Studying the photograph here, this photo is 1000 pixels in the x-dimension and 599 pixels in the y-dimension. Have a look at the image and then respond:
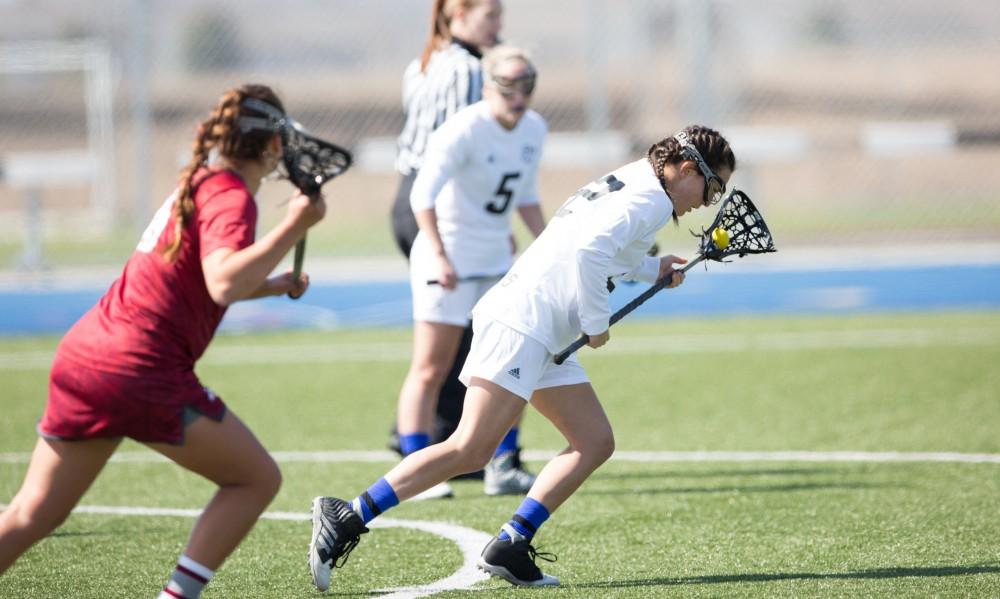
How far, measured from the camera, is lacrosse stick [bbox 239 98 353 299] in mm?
3850

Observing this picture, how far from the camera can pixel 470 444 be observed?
4.28 m

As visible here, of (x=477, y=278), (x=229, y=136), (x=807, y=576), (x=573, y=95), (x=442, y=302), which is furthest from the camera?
(x=573, y=95)

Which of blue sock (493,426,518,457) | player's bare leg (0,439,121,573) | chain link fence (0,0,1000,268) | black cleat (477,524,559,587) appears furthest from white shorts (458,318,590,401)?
chain link fence (0,0,1000,268)

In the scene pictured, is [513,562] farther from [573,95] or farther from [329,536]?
[573,95]

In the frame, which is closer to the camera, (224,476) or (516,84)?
(224,476)

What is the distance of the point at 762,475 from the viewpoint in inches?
243

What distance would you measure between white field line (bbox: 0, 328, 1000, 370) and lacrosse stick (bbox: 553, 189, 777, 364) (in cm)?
565

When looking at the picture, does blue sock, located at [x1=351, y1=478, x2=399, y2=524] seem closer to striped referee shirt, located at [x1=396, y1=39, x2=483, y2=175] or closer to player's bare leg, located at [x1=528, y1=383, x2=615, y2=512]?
player's bare leg, located at [x1=528, y1=383, x2=615, y2=512]

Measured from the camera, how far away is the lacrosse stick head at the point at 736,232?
4543 mm

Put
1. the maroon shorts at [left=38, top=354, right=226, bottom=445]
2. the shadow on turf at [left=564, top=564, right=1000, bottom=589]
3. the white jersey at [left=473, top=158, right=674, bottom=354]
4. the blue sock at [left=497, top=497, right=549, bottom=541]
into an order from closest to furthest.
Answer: the maroon shorts at [left=38, top=354, right=226, bottom=445] < the white jersey at [left=473, top=158, right=674, bottom=354] < the shadow on turf at [left=564, top=564, right=1000, bottom=589] < the blue sock at [left=497, top=497, right=549, bottom=541]

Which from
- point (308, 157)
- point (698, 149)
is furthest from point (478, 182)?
point (308, 157)

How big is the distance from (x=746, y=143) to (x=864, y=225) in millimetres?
2255

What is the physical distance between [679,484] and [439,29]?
248 centimetres

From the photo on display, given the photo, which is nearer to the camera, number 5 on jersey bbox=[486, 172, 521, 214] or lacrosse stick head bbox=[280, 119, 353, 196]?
lacrosse stick head bbox=[280, 119, 353, 196]
